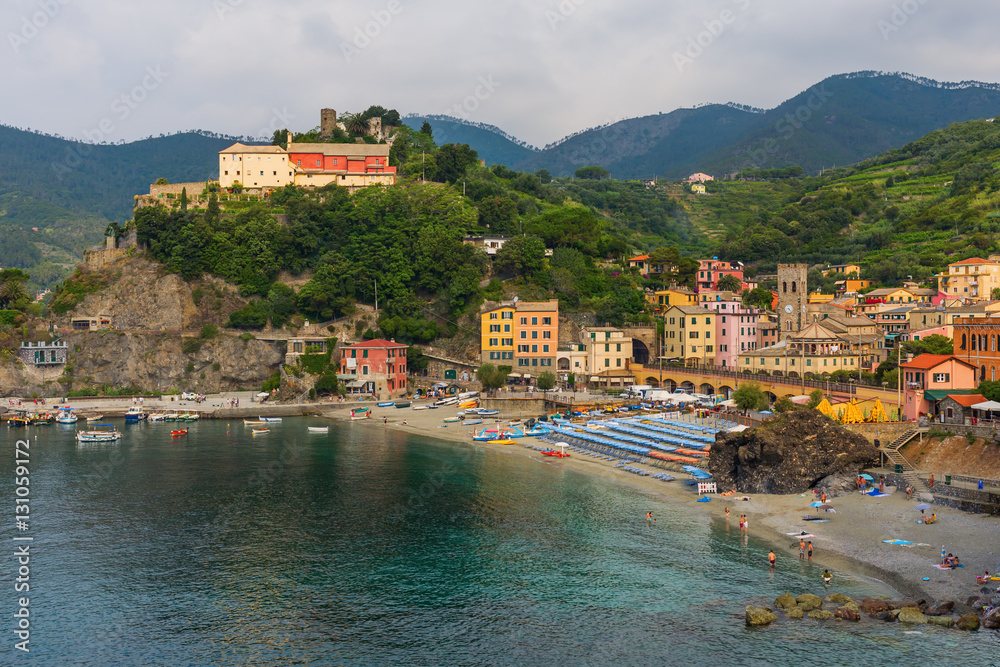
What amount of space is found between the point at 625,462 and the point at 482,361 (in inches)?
1279

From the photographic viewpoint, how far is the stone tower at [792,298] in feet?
265

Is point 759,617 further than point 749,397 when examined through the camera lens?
No

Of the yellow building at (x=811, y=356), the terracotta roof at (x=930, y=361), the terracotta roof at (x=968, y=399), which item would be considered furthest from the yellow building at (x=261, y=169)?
the terracotta roof at (x=968, y=399)

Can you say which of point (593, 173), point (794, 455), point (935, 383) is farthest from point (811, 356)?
point (593, 173)

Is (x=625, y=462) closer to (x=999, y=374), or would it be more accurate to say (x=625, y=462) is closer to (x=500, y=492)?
(x=500, y=492)

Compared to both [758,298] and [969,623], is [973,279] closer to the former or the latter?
[758,298]

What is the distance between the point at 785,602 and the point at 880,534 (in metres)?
9.16

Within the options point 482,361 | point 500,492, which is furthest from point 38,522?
point 482,361

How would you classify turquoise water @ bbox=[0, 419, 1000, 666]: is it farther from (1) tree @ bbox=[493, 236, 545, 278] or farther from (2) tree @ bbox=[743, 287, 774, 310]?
(2) tree @ bbox=[743, 287, 774, 310]

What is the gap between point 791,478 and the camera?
134 feet

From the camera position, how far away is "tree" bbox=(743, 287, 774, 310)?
3521 inches

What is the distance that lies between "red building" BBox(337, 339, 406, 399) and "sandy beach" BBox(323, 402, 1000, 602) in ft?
129

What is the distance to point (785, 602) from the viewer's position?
2645 cm

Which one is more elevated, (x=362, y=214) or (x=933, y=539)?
(x=362, y=214)
